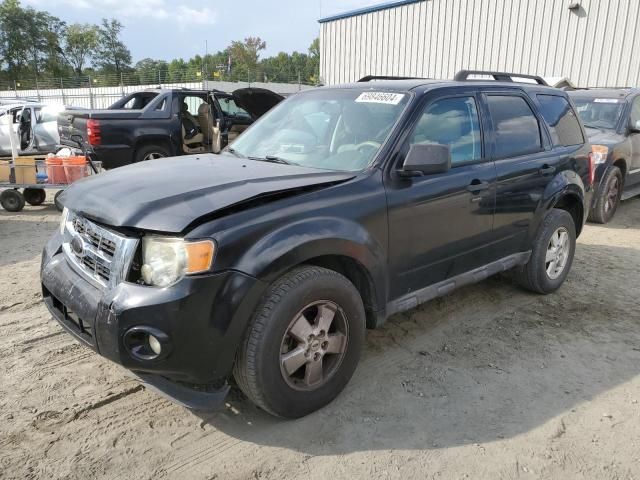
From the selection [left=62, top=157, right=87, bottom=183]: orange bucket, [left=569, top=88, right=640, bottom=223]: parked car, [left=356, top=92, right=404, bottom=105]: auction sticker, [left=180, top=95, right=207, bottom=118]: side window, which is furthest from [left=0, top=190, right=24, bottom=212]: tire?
[left=569, top=88, right=640, bottom=223]: parked car

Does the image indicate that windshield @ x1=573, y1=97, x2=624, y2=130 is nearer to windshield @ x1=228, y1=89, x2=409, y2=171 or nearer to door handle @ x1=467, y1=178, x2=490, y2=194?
door handle @ x1=467, y1=178, x2=490, y2=194

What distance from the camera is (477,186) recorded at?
3.72 metres

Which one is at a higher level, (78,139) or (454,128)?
(454,128)

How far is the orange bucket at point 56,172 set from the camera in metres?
7.78

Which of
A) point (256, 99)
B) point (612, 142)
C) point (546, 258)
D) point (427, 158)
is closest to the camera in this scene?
point (427, 158)

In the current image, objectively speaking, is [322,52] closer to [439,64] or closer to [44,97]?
[439,64]

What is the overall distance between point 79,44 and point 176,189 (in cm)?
9456

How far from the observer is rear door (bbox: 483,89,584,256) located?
3994mm

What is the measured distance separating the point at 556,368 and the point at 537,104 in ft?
7.66

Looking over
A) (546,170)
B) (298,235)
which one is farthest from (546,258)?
(298,235)

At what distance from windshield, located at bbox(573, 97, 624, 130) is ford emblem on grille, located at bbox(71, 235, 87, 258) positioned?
310 inches

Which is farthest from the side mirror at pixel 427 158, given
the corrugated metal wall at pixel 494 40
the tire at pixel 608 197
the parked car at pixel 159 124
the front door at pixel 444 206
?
the corrugated metal wall at pixel 494 40

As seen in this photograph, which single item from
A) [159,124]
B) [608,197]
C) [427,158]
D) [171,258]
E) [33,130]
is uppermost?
[427,158]

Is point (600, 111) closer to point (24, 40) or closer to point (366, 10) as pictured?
point (366, 10)
